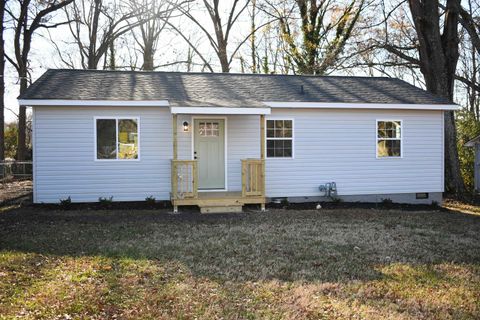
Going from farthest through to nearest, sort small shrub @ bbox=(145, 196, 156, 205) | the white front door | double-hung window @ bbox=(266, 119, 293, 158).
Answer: double-hung window @ bbox=(266, 119, 293, 158), the white front door, small shrub @ bbox=(145, 196, 156, 205)

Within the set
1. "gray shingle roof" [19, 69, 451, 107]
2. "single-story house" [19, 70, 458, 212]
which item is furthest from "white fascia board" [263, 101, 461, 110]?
"gray shingle roof" [19, 69, 451, 107]

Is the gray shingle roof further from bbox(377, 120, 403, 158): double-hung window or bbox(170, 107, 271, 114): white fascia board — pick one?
bbox(377, 120, 403, 158): double-hung window

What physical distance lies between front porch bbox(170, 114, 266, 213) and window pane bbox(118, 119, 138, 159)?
1.16 m

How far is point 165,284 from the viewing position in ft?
17.5

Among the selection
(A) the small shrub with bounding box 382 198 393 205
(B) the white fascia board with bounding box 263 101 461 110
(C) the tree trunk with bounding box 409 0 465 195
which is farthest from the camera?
(C) the tree trunk with bounding box 409 0 465 195

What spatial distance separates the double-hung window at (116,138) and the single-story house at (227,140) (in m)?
0.02

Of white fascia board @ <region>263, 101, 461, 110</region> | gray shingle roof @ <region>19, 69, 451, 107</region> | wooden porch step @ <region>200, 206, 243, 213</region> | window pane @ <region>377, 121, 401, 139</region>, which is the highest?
gray shingle roof @ <region>19, 69, 451, 107</region>

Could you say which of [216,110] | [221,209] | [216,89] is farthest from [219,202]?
[216,89]

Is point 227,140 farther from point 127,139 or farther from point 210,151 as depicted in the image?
point 127,139

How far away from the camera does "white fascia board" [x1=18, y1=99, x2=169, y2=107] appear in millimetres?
10812

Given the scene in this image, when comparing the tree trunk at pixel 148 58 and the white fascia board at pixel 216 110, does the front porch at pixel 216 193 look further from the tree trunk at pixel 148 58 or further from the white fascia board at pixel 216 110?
the tree trunk at pixel 148 58

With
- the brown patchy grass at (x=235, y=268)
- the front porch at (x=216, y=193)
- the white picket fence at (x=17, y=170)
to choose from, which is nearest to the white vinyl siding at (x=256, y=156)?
the front porch at (x=216, y=193)

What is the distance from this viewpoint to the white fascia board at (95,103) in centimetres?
1081

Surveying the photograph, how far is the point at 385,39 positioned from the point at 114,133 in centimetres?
1244
